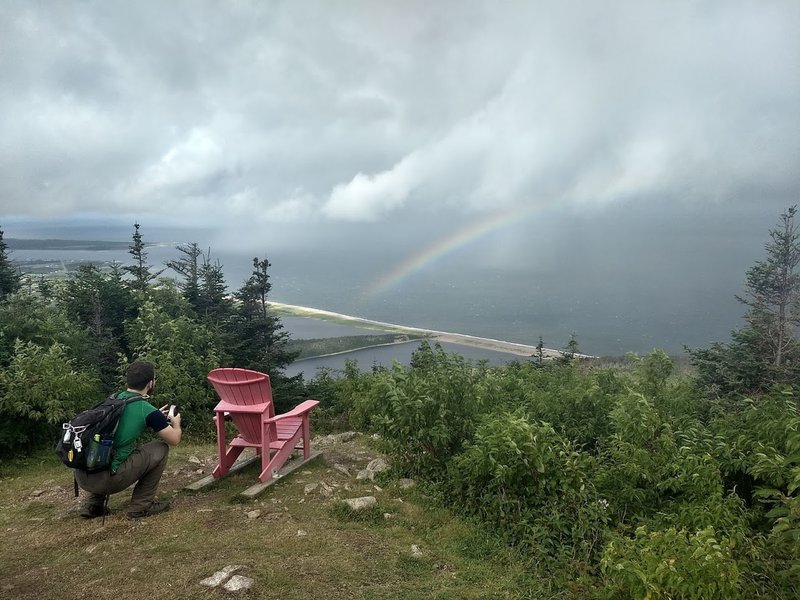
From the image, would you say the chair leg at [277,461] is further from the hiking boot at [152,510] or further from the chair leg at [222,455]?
the hiking boot at [152,510]

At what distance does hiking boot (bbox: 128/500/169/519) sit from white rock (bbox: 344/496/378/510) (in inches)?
73.8

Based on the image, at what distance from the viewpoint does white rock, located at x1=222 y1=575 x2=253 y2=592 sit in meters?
3.52

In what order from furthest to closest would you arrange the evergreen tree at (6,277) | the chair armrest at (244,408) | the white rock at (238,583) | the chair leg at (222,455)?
the evergreen tree at (6,277), the chair leg at (222,455), the chair armrest at (244,408), the white rock at (238,583)

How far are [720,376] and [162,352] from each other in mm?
16948

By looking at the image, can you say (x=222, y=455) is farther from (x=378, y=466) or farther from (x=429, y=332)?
(x=429, y=332)

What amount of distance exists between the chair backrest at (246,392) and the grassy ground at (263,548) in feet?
2.21

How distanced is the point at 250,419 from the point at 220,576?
2.40m

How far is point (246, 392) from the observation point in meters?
5.79

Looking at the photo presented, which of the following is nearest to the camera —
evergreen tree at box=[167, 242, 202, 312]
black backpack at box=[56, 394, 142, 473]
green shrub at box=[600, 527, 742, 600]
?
green shrub at box=[600, 527, 742, 600]

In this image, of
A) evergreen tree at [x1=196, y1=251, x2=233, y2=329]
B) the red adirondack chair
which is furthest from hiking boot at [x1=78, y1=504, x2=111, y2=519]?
evergreen tree at [x1=196, y1=251, x2=233, y2=329]

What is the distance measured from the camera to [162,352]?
968 centimetres

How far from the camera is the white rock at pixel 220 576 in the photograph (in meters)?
3.57

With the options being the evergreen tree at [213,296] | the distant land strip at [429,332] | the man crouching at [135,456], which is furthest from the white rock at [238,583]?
the distant land strip at [429,332]

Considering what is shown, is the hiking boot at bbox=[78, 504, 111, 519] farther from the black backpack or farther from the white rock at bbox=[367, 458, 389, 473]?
the white rock at bbox=[367, 458, 389, 473]
